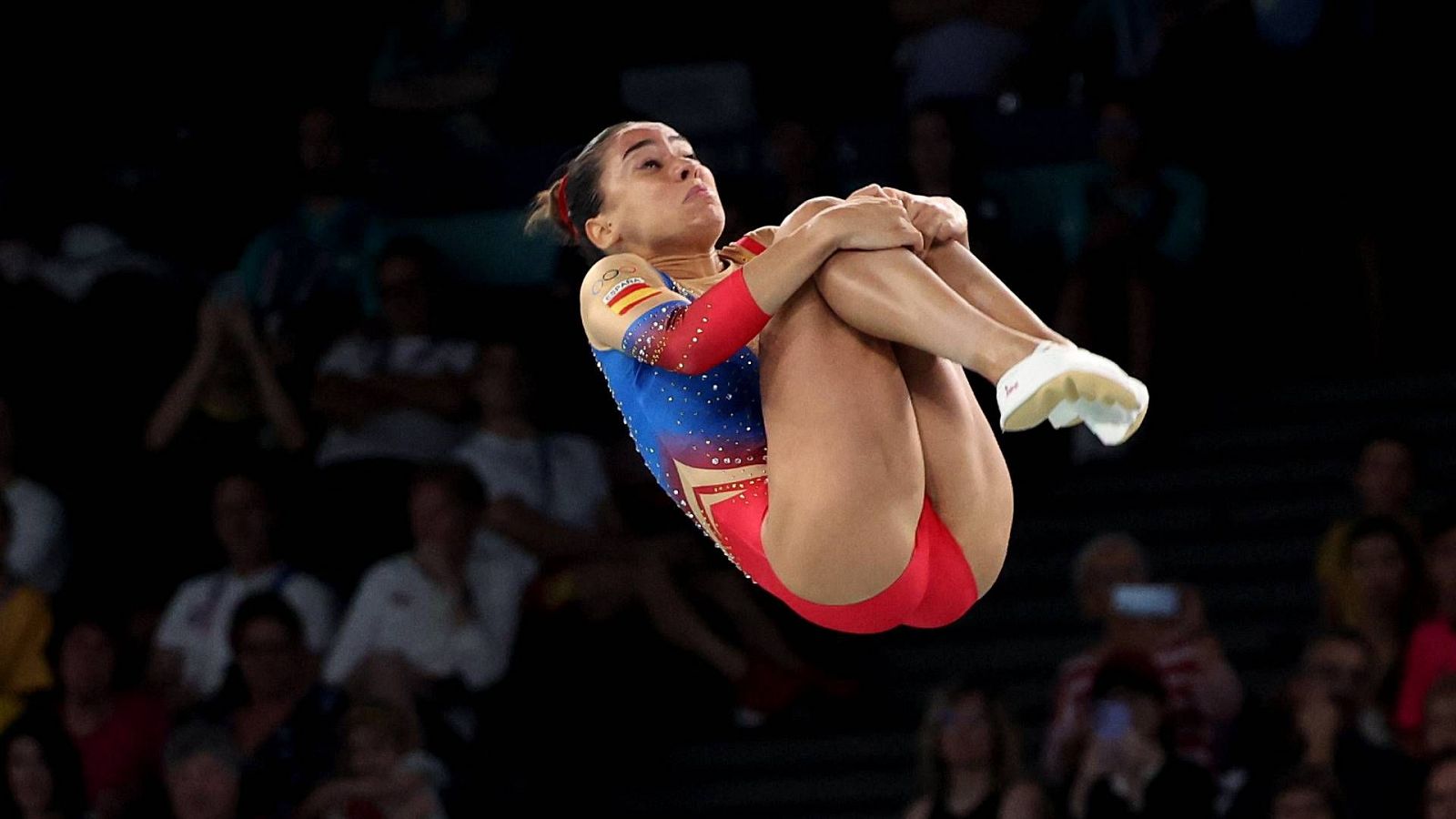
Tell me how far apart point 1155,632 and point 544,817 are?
1.89 m

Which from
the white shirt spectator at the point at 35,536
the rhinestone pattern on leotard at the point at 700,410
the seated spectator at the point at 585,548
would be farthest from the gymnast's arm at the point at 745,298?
the white shirt spectator at the point at 35,536

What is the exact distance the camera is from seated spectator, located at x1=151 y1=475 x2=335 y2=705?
6797 millimetres

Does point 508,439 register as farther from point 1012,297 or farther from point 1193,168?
point 1012,297

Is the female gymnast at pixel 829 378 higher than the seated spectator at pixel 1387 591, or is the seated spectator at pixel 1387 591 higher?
the female gymnast at pixel 829 378

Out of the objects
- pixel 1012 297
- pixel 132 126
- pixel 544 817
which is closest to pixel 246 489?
pixel 544 817

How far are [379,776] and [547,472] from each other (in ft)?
3.81

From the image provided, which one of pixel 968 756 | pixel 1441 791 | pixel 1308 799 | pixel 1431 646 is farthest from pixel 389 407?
pixel 1441 791

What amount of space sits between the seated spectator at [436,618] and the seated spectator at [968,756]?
4.65 ft

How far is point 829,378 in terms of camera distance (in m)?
3.69

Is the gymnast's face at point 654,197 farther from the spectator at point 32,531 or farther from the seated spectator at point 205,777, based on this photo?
the spectator at point 32,531

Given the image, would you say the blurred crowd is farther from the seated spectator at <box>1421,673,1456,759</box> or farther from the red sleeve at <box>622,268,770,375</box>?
the red sleeve at <box>622,268,770,375</box>

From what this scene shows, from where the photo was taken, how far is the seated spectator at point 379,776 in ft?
20.5

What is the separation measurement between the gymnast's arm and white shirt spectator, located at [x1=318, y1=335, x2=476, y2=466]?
3.47 metres

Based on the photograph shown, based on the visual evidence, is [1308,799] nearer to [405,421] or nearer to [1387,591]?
[1387,591]
